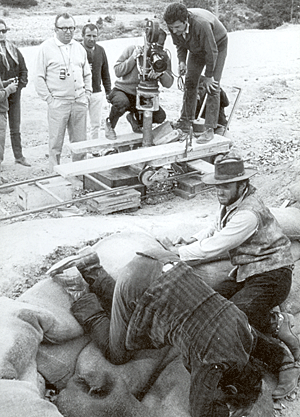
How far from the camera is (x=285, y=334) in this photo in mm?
4273

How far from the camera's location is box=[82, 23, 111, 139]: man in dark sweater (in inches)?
344

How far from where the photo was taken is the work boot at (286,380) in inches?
159

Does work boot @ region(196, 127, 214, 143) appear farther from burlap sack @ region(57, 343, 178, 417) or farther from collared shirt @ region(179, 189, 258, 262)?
burlap sack @ region(57, 343, 178, 417)

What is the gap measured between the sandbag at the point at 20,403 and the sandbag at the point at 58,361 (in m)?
0.61

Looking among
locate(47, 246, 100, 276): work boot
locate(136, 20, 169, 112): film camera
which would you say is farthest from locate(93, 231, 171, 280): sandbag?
locate(136, 20, 169, 112): film camera

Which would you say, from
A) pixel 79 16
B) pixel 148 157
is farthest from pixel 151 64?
pixel 79 16

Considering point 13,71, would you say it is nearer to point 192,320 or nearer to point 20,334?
point 20,334

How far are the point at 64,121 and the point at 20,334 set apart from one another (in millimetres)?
4993

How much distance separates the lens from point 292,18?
27.3 meters

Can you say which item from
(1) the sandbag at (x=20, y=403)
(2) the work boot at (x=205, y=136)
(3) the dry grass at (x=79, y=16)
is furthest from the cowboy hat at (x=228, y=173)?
(3) the dry grass at (x=79, y=16)

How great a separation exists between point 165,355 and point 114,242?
1362mm

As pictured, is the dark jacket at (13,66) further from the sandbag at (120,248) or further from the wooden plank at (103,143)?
the sandbag at (120,248)

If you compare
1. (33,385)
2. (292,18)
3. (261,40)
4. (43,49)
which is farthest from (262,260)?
(292,18)

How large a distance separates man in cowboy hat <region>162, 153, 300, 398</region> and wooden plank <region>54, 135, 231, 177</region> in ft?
10.2
